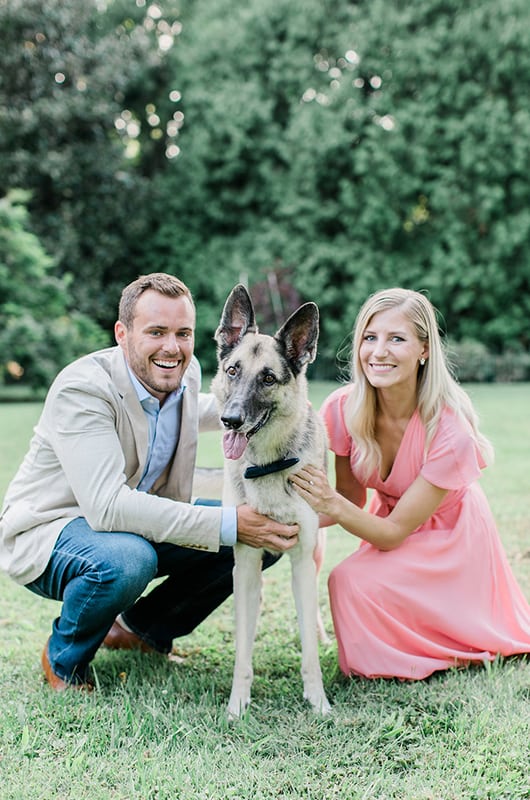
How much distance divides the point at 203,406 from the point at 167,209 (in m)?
20.4

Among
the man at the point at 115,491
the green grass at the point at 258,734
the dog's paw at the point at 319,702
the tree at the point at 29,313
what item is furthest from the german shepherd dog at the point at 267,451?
the tree at the point at 29,313

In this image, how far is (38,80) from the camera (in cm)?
1933

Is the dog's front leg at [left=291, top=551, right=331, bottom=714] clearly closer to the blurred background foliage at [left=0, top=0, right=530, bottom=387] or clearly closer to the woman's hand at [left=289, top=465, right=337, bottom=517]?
the woman's hand at [left=289, top=465, right=337, bottom=517]

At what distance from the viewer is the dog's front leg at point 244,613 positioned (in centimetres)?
290

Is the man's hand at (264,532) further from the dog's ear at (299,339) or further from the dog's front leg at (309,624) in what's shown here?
the dog's ear at (299,339)

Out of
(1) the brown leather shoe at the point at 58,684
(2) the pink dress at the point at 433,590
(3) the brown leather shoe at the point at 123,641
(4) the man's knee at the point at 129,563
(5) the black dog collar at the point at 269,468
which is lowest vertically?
(3) the brown leather shoe at the point at 123,641

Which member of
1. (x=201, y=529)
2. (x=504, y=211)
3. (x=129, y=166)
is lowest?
(x=201, y=529)

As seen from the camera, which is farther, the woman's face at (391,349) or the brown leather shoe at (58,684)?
the woman's face at (391,349)

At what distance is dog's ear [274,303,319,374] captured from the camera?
2.97 metres

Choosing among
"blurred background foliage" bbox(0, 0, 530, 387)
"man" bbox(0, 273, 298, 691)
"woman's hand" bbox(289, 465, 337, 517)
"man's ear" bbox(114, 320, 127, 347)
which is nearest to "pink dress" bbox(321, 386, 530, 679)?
"woman's hand" bbox(289, 465, 337, 517)

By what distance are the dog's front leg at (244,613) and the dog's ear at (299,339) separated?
0.81 m

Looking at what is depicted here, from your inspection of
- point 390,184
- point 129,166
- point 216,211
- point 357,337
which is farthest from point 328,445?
point 129,166

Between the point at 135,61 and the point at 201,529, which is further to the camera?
the point at 135,61

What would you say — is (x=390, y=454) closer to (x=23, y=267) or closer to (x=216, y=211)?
(x=23, y=267)
